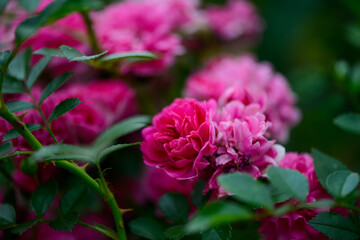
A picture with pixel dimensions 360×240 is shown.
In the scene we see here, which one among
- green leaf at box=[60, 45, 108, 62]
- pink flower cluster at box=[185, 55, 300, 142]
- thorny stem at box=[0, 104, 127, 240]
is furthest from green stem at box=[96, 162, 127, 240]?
pink flower cluster at box=[185, 55, 300, 142]

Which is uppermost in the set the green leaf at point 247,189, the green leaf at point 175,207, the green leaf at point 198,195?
the green leaf at point 247,189

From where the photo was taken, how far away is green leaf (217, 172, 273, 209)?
0.27 meters

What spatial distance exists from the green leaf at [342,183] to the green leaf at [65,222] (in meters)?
0.25

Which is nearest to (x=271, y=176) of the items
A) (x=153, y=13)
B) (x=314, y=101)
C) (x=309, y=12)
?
(x=153, y=13)

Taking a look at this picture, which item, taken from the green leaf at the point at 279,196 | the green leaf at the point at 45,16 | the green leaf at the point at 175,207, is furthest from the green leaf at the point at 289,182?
the green leaf at the point at 45,16

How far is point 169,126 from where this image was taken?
14.7 inches

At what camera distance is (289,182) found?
31 cm

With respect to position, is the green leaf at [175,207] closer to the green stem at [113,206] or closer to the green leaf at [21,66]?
the green stem at [113,206]

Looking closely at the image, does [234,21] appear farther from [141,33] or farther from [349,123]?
[349,123]

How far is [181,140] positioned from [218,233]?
0.10 meters

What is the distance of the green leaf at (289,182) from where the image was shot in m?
0.31

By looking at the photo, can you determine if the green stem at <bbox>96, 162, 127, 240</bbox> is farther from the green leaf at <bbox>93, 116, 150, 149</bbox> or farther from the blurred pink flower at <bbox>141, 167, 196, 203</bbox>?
the blurred pink flower at <bbox>141, 167, 196, 203</bbox>

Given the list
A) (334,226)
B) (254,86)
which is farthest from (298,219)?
(254,86)

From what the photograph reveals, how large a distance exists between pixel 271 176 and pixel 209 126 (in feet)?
0.26
